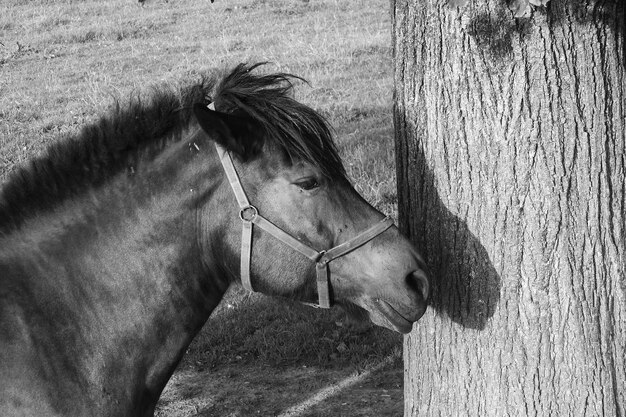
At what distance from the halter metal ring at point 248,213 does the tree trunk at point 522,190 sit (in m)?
0.85

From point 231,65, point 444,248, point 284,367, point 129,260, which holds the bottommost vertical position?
point 284,367

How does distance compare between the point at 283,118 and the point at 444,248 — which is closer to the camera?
the point at 283,118

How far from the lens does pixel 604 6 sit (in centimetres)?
286

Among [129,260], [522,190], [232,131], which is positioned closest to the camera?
[232,131]

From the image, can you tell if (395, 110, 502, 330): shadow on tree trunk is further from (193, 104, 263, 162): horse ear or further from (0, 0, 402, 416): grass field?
(0, 0, 402, 416): grass field

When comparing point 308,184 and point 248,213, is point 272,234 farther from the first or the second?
point 308,184

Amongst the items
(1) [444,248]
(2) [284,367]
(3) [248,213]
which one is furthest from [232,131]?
(2) [284,367]

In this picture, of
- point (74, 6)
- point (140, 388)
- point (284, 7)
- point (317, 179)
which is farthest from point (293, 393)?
point (74, 6)

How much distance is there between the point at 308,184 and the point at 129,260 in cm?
76

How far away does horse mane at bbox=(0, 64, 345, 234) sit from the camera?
284 cm

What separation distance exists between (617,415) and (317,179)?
1666mm

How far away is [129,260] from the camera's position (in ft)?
9.46

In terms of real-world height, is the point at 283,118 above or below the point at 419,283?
above

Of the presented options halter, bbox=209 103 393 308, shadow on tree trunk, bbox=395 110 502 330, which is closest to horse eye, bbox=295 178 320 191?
halter, bbox=209 103 393 308
